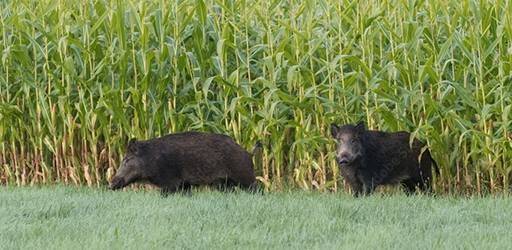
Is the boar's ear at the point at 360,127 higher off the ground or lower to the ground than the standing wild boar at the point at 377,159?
higher

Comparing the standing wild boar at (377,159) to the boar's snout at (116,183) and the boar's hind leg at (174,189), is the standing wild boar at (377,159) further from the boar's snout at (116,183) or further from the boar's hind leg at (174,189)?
the boar's snout at (116,183)

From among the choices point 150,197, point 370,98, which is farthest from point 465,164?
point 150,197

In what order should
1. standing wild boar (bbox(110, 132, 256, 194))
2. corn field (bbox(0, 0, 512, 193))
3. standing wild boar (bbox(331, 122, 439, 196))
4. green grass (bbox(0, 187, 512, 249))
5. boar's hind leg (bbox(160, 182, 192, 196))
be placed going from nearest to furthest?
green grass (bbox(0, 187, 512, 249)) → standing wild boar (bbox(331, 122, 439, 196)) → standing wild boar (bbox(110, 132, 256, 194)) → boar's hind leg (bbox(160, 182, 192, 196)) → corn field (bbox(0, 0, 512, 193))

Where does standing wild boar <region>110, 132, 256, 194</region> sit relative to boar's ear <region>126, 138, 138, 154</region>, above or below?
below

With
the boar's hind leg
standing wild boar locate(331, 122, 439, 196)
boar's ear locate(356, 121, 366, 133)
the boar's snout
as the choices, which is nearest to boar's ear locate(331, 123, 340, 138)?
standing wild boar locate(331, 122, 439, 196)

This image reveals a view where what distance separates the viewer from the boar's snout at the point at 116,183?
399 inches

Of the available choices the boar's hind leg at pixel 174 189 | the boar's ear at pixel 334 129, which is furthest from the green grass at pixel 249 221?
the boar's ear at pixel 334 129

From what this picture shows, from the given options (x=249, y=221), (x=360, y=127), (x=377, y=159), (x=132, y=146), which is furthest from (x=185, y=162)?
(x=249, y=221)

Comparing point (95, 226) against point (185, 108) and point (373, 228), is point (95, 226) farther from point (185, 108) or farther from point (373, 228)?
point (185, 108)

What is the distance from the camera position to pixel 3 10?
466 inches

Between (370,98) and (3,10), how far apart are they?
12.1 ft

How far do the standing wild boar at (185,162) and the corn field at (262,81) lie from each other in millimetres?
458

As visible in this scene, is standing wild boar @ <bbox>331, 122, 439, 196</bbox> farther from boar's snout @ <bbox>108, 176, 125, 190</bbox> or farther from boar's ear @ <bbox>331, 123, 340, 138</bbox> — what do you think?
boar's snout @ <bbox>108, 176, 125, 190</bbox>

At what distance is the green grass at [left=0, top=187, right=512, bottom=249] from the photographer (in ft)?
24.7
